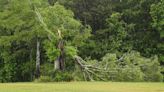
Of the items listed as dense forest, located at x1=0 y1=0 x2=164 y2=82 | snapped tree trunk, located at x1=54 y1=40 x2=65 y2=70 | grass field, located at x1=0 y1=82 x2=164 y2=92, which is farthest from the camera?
snapped tree trunk, located at x1=54 y1=40 x2=65 y2=70

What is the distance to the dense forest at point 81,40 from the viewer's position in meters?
26.1

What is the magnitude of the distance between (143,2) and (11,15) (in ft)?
38.0

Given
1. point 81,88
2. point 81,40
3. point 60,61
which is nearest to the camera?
point 81,88

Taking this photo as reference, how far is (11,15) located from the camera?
1225 inches

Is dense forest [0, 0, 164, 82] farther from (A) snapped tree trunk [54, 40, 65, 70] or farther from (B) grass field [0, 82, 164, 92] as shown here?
(B) grass field [0, 82, 164, 92]

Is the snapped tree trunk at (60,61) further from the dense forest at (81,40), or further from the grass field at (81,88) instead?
the grass field at (81,88)

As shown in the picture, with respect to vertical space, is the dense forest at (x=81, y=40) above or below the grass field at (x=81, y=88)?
above

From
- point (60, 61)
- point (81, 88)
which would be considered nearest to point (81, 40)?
point (60, 61)

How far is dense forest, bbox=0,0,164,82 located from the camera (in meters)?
26.1

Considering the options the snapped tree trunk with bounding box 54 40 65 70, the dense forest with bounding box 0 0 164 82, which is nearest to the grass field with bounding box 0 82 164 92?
the dense forest with bounding box 0 0 164 82

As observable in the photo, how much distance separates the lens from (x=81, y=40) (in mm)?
29656

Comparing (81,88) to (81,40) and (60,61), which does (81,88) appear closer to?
(60,61)

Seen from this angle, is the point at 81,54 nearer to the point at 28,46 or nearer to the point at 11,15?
the point at 28,46

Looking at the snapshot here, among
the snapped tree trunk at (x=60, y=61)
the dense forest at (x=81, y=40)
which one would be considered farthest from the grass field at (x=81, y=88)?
the snapped tree trunk at (x=60, y=61)
